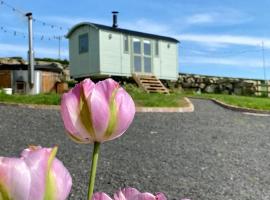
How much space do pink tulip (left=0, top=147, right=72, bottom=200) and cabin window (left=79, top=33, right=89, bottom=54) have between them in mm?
18551

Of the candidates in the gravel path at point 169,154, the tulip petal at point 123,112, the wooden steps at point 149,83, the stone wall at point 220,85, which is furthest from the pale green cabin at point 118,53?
the tulip petal at point 123,112

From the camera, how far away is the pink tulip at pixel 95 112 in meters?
0.50

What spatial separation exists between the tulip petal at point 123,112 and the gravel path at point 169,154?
12.5 ft

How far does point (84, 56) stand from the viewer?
62.1 ft

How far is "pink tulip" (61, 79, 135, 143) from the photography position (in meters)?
0.50

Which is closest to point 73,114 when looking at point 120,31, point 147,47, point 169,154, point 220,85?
point 169,154

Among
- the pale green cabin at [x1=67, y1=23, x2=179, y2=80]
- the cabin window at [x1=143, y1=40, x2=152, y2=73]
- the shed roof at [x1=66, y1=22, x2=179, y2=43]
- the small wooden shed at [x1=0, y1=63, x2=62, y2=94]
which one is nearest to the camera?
the small wooden shed at [x1=0, y1=63, x2=62, y2=94]

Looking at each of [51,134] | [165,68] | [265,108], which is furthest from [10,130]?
[165,68]

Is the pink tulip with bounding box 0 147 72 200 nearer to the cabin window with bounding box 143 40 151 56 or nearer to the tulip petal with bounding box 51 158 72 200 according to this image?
the tulip petal with bounding box 51 158 72 200

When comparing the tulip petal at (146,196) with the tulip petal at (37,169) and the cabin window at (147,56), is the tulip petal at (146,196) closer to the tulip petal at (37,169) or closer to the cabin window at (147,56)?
the tulip petal at (37,169)

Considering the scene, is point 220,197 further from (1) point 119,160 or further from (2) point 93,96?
(2) point 93,96

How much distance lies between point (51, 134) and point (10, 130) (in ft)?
2.07

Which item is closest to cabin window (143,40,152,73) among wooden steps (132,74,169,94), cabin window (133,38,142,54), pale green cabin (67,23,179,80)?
pale green cabin (67,23,179,80)

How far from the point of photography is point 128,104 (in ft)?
1.74
